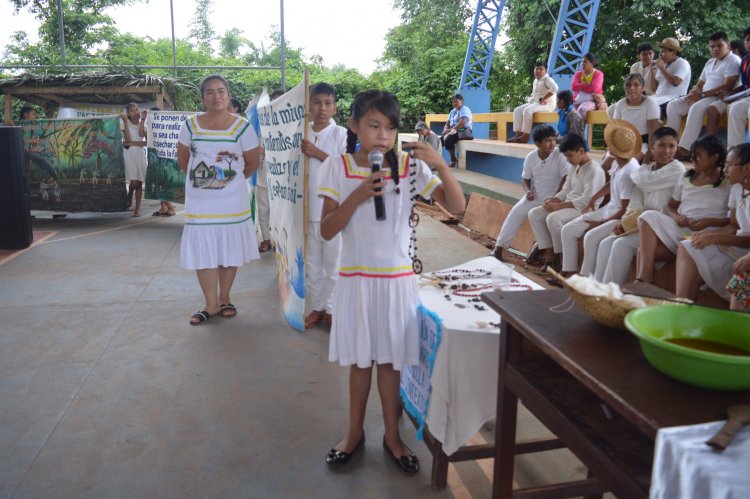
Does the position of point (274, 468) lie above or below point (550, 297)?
below

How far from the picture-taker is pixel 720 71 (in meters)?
6.56

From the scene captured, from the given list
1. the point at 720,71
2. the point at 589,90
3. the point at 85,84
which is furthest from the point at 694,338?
the point at 85,84

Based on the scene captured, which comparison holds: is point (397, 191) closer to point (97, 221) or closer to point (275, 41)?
point (97, 221)

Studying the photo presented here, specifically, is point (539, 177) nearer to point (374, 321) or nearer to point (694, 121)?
point (694, 121)

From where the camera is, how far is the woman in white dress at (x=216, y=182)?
419cm

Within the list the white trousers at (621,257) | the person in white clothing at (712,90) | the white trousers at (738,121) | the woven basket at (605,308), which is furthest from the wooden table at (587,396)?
the person in white clothing at (712,90)

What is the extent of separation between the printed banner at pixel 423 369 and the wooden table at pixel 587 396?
0.37 meters

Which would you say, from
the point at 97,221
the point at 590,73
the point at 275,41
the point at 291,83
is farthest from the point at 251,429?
the point at 275,41

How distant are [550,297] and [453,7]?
29.9 meters

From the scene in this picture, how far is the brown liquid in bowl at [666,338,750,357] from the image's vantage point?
153 cm

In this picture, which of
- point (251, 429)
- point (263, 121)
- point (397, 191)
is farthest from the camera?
point (263, 121)

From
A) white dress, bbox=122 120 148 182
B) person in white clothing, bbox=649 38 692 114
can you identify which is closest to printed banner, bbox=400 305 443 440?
person in white clothing, bbox=649 38 692 114

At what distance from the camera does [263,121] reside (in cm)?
491

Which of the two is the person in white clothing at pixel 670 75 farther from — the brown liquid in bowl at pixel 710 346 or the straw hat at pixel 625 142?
the brown liquid in bowl at pixel 710 346
